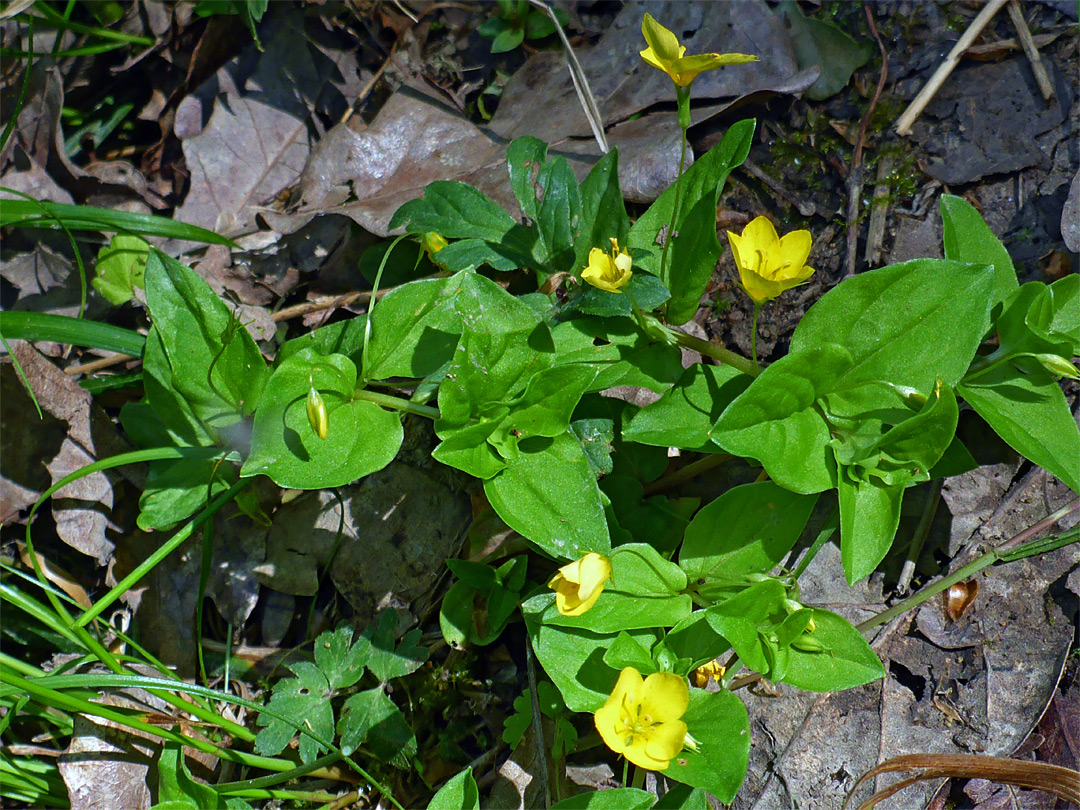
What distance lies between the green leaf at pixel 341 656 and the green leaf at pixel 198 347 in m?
0.80

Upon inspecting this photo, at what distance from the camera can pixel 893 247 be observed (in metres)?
2.52

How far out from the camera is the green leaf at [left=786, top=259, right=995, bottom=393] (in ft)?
6.47

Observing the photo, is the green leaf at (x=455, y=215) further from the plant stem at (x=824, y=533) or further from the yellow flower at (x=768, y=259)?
the plant stem at (x=824, y=533)

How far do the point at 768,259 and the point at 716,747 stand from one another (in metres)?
1.28

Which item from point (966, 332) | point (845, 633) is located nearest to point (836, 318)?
point (966, 332)

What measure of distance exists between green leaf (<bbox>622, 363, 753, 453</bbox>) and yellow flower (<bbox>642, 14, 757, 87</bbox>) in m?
0.80

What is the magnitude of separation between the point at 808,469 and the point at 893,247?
102cm

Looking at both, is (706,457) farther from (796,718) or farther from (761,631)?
(796,718)

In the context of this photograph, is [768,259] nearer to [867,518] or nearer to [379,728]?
[867,518]

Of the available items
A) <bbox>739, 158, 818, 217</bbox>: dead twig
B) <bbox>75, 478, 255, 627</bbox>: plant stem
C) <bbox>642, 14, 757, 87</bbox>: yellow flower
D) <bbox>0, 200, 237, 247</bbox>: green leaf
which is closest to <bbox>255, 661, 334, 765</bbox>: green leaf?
<bbox>75, 478, 255, 627</bbox>: plant stem

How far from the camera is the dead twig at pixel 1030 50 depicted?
8.25 feet

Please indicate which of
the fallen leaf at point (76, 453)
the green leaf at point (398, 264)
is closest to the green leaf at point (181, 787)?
the fallen leaf at point (76, 453)

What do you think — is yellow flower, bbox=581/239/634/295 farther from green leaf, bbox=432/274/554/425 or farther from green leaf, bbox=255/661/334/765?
green leaf, bbox=255/661/334/765

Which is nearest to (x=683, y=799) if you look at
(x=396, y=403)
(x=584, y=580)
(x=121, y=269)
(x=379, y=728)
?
(x=584, y=580)
